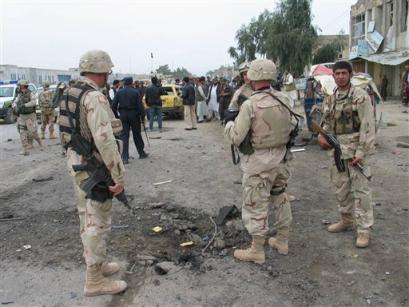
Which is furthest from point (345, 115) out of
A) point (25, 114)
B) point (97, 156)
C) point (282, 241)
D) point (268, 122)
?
point (25, 114)

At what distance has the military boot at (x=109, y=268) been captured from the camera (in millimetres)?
3592

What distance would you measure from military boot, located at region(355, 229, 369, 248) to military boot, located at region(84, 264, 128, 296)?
7.45 feet

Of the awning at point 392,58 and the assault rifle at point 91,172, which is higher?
the awning at point 392,58

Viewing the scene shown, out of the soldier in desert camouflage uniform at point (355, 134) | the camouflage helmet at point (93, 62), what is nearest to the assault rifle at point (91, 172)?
the camouflage helmet at point (93, 62)

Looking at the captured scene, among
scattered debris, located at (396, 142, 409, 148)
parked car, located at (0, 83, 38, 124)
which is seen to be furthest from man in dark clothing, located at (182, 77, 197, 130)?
parked car, located at (0, 83, 38, 124)

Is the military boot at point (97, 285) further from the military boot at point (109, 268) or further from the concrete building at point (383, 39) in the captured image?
the concrete building at point (383, 39)

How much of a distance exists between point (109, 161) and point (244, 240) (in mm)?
1862

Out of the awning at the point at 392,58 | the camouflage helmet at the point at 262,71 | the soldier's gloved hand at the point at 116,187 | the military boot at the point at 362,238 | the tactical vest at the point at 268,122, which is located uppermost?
the awning at the point at 392,58

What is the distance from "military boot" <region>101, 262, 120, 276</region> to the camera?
3592mm

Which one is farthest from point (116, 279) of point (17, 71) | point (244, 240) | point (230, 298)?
point (17, 71)

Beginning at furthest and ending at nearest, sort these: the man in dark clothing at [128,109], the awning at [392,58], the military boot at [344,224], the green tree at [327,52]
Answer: the green tree at [327,52] → the awning at [392,58] → the man in dark clothing at [128,109] → the military boot at [344,224]

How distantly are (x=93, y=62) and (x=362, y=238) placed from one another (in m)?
2.95

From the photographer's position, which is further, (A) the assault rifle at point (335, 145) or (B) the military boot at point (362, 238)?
(A) the assault rifle at point (335, 145)

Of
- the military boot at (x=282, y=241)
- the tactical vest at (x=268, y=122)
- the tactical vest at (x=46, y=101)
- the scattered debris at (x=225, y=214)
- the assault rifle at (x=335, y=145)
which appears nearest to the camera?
the tactical vest at (x=268, y=122)
